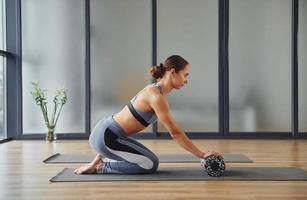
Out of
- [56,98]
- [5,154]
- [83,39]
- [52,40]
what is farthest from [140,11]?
[5,154]

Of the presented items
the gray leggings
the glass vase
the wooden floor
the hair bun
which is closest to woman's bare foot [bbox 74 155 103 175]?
the gray leggings

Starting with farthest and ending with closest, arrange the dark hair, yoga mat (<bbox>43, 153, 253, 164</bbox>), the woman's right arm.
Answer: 1. yoga mat (<bbox>43, 153, 253, 164</bbox>)
2. the dark hair
3. the woman's right arm

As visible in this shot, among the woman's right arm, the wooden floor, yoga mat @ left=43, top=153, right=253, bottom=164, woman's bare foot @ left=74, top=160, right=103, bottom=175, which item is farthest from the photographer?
yoga mat @ left=43, top=153, right=253, bottom=164

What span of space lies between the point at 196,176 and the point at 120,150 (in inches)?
22.5

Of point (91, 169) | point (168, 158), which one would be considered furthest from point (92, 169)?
point (168, 158)

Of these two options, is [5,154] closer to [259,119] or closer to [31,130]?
[31,130]

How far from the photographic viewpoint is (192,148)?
309cm

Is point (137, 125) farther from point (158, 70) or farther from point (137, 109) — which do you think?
point (158, 70)

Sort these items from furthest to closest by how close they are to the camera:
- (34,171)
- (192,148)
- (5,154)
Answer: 1. (5,154)
2. (34,171)
3. (192,148)

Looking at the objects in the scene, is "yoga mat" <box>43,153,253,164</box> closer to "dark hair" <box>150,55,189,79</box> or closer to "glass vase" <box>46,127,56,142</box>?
"dark hair" <box>150,55,189,79</box>

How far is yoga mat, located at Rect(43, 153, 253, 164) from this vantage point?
4016mm

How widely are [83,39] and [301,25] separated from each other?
291cm

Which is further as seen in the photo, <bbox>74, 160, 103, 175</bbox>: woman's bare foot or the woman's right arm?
<bbox>74, 160, 103, 175</bbox>: woman's bare foot

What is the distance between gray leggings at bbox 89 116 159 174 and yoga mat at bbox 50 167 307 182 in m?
0.06
